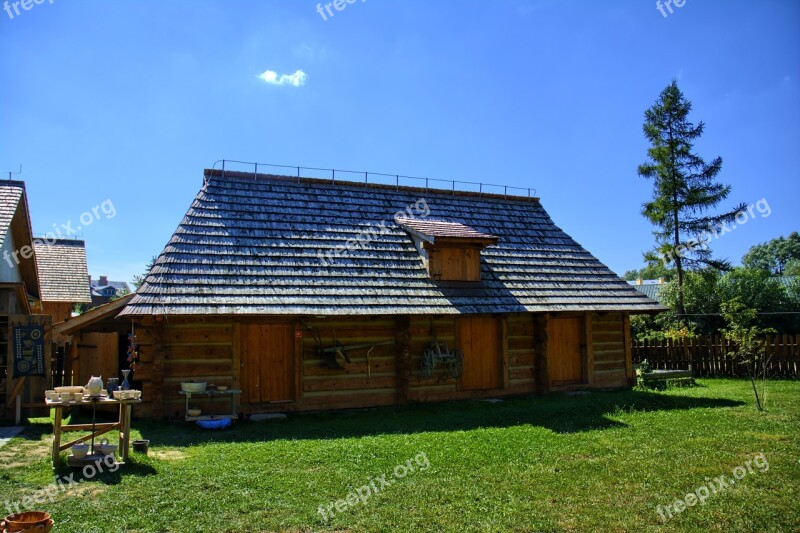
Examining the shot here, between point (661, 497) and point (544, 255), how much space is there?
10369 millimetres

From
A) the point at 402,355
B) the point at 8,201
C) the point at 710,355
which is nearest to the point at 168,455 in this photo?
the point at 402,355

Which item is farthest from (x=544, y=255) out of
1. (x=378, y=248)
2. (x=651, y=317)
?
(x=651, y=317)

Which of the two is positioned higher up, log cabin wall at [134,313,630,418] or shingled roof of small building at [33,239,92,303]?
shingled roof of small building at [33,239,92,303]

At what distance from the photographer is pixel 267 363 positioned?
40.3 feet

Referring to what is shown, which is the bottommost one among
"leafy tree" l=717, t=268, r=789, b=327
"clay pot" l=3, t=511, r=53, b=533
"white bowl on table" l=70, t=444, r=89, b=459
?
"white bowl on table" l=70, t=444, r=89, b=459

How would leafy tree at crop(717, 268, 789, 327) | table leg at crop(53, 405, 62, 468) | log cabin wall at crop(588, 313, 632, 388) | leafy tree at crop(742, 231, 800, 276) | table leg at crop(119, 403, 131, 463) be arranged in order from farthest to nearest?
leafy tree at crop(742, 231, 800, 276)
leafy tree at crop(717, 268, 789, 327)
log cabin wall at crop(588, 313, 632, 388)
table leg at crop(119, 403, 131, 463)
table leg at crop(53, 405, 62, 468)

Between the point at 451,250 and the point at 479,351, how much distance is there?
2.65 meters

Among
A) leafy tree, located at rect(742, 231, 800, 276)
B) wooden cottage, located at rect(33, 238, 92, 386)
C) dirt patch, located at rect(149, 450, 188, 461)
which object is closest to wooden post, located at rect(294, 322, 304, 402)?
dirt patch, located at rect(149, 450, 188, 461)

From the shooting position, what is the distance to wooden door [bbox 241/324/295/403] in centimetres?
1209

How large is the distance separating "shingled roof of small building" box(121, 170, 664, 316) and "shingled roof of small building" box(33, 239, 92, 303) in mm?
16413

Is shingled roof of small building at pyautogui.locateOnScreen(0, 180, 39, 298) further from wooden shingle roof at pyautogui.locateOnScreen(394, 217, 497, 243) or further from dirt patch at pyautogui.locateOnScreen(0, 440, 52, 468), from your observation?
wooden shingle roof at pyautogui.locateOnScreen(394, 217, 497, 243)

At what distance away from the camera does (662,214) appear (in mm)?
26281

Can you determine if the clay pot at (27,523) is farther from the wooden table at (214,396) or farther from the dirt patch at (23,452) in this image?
the wooden table at (214,396)

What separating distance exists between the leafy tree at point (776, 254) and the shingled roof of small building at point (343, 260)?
6625 centimetres
